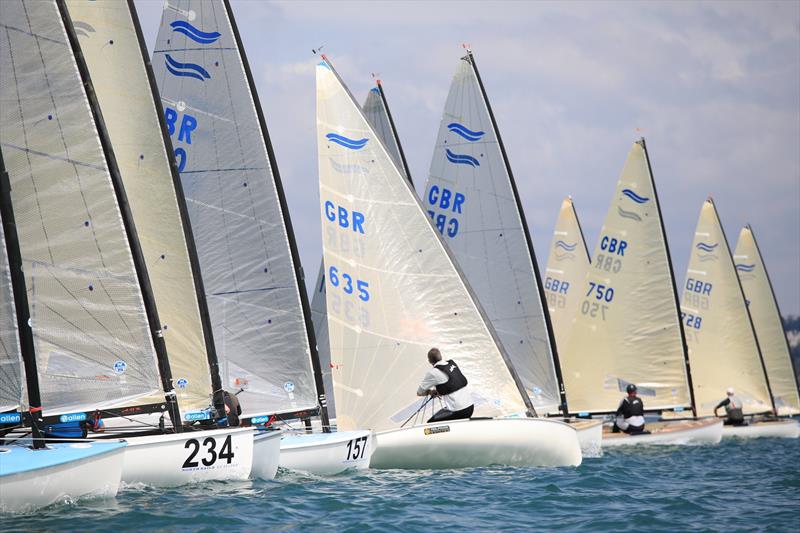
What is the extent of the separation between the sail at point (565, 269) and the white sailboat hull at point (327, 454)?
58.8 ft

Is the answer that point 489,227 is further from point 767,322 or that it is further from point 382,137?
point 767,322

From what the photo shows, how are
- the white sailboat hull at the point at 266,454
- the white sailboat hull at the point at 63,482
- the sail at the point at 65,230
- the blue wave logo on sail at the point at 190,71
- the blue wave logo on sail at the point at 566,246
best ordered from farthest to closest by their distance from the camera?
the blue wave logo on sail at the point at 566,246
the blue wave logo on sail at the point at 190,71
the white sailboat hull at the point at 266,454
the sail at the point at 65,230
the white sailboat hull at the point at 63,482

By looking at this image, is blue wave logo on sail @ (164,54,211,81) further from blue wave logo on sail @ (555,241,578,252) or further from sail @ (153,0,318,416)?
blue wave logo on sail @ (555,241,578,252)

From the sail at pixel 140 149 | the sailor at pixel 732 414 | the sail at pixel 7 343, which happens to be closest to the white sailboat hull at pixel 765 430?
the sailor at pixel 732 414

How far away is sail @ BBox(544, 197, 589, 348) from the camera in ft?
113

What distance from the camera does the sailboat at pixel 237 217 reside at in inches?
755

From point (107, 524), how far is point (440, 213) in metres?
15.2

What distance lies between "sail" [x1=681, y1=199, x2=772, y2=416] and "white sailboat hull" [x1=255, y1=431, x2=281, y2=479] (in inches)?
825

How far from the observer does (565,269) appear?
35.9m

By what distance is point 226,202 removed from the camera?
64.7 ft

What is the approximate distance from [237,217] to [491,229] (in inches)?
284

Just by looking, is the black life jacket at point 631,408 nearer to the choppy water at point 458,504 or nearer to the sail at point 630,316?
the sail at point 630,316

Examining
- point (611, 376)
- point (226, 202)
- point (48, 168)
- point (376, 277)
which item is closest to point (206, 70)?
point (226, 202)

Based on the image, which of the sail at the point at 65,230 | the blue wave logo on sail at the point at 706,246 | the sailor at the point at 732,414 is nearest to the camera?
the sail at the point at 65,230
